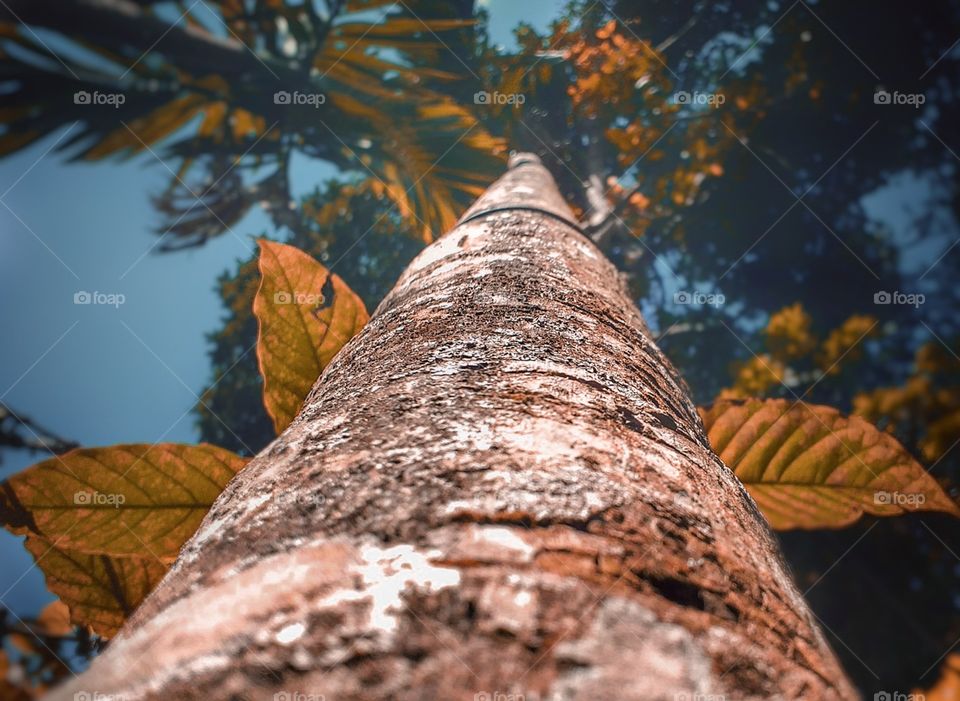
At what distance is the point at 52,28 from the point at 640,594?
3.23 meters

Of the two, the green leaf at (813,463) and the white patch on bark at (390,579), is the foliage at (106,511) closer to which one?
the white patch on bark at (390,579)

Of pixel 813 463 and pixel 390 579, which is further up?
pixel 813 463

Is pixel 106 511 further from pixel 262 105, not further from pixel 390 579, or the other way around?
pixel 262 105

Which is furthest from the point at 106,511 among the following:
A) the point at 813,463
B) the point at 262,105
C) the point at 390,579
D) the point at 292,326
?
the point at 262,105

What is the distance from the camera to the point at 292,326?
4.46 ft

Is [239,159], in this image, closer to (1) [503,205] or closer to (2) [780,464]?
(1) [503,205]

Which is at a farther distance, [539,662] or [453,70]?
[453,70]

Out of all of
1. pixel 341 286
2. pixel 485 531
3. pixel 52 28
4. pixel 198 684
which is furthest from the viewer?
pixel 52 28

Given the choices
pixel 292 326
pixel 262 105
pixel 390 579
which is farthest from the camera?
pixel 262 105

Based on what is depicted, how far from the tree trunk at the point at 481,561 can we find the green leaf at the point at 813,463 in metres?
0.81

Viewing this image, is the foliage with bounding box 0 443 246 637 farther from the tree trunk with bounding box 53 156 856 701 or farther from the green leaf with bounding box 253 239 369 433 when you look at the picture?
the tree trunk with bounding box 53 156 856 701

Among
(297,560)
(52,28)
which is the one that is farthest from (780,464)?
(52,28)

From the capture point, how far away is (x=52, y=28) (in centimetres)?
224

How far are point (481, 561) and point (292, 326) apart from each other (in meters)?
1.13
